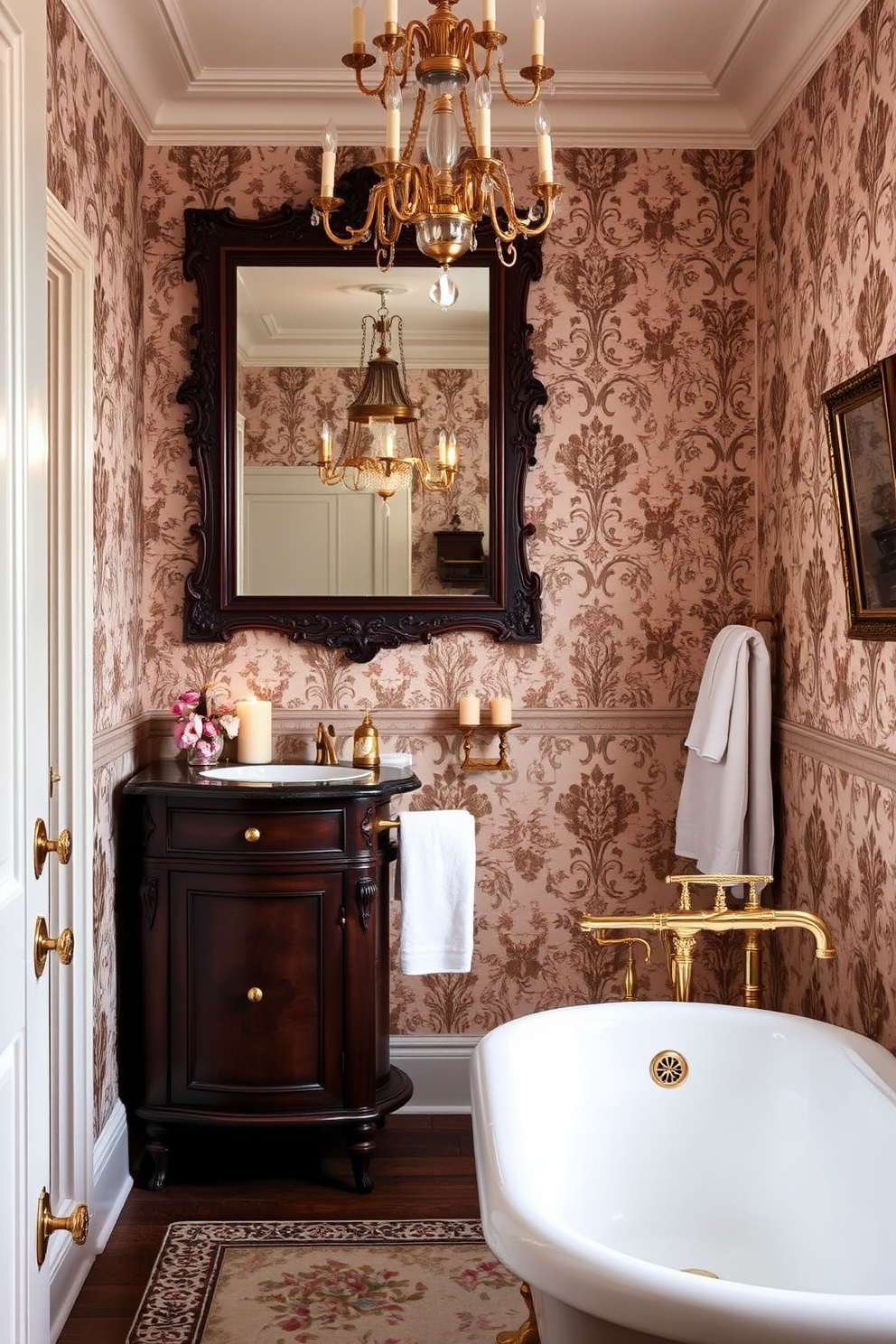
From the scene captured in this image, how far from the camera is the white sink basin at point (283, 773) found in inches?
131

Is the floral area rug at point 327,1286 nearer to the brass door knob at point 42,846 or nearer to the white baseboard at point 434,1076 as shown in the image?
the white baseboard at point 434,1076

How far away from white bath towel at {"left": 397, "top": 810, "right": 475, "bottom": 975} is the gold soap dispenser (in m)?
0.20

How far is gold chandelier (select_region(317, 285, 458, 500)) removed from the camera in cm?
360

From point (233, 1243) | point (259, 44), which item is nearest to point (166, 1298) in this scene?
point (233, 1243)

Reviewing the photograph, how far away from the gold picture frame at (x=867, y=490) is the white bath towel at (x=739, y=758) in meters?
0.57

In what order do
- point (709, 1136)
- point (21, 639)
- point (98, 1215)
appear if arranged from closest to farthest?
point (21, 639)
point (709, 1136)
point (98, 1215)

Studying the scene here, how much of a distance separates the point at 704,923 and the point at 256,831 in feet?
3.66

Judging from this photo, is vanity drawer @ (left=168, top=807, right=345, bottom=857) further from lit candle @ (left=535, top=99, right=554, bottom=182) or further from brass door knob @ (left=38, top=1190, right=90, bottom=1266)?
lit candle @ (left=535, top=99, right=554, bottom=182)

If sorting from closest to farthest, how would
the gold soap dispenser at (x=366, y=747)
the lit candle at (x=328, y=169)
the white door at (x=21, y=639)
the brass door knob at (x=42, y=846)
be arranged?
the white door at (x=21, y=639) → the brass door knob at (x=42, y=846) → the lit candle at (x=328, y=169) → the gold soap dispenser at (x=366, y=747)

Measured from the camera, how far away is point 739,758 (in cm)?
330

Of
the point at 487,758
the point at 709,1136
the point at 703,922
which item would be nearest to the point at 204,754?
the point at 487,758

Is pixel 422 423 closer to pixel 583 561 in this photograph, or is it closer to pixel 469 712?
pixel 583 561

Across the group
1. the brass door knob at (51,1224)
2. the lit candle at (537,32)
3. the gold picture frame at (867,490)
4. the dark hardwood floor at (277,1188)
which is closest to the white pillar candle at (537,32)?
the lit candle at (537,32)

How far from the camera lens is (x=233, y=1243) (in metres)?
2.89
